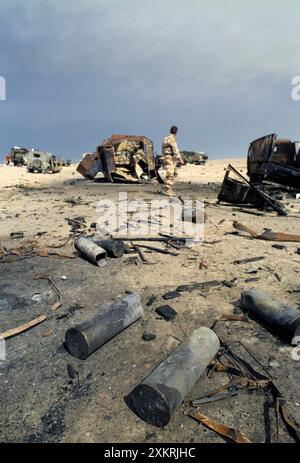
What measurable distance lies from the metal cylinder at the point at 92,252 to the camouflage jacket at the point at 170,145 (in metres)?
7.16

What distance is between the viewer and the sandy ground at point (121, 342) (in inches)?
86.3

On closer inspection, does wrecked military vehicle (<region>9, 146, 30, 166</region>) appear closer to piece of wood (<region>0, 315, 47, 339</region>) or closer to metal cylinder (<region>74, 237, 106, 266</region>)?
metal cylinder (<region>74, 237, 106, 266</region>)

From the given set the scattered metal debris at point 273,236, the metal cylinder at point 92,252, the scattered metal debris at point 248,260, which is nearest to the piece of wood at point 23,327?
the metal cylinder at point 92,252

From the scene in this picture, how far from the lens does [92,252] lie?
16.9 ft

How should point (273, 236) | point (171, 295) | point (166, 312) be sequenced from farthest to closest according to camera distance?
point (273, 236), point (171, 295), point (166, 312)

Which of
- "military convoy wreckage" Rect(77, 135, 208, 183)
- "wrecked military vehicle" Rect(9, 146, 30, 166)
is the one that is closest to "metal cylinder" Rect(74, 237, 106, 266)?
"military convoy wreckage" Rect(77, 135, 208, 183)

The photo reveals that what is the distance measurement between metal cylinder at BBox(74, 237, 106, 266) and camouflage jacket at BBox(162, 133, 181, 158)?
7.16m

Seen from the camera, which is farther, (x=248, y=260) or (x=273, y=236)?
(x=273, y=236)

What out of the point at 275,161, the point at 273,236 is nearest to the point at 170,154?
the point at 275,161

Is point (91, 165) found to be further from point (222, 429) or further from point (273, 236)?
point (222, 429)

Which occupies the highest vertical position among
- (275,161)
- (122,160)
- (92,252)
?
(122,160)

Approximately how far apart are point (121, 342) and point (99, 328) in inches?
11.9

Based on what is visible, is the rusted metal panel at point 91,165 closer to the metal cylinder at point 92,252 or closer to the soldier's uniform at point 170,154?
the soldier's uniform at point 170,154
